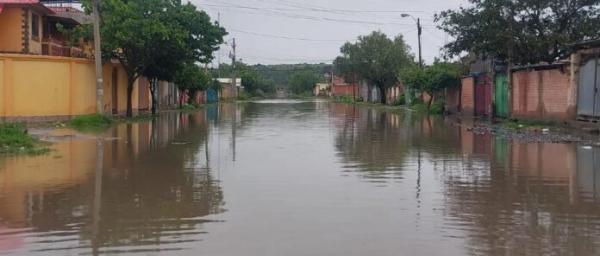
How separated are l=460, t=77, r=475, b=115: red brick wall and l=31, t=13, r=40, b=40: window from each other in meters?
26.0

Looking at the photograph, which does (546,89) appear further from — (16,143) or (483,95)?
(16,143)

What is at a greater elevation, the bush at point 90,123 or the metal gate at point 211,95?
the metal gate at point 211,95

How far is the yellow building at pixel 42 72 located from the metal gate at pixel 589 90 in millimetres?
22758

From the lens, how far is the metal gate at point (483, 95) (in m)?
38.9

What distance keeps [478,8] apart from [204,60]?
15.3 meters

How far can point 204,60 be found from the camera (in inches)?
1518

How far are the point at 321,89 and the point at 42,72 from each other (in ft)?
461

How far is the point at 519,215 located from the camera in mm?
8898

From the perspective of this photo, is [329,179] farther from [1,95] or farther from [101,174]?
[1,95]

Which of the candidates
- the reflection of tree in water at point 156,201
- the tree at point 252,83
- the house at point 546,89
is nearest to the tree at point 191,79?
the house at point 546,89

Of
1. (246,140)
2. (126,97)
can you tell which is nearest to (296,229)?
(246,140)

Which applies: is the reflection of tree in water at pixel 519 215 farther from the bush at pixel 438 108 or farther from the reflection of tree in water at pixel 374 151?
the bush at pixel 438 108

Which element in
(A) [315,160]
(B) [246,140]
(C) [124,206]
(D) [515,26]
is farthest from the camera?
(D) [515,26]

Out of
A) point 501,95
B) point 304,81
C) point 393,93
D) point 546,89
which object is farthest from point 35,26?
point 304,81
